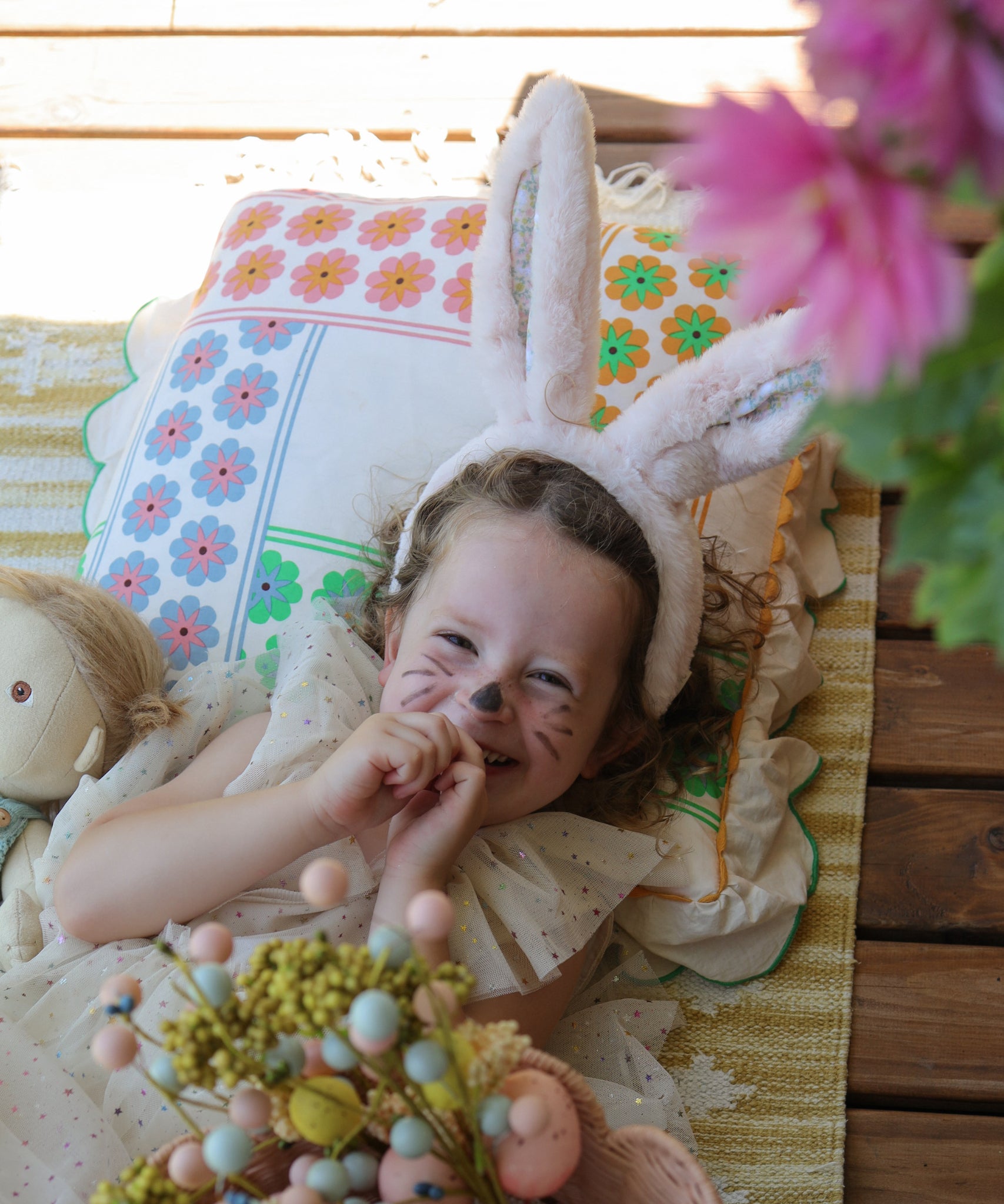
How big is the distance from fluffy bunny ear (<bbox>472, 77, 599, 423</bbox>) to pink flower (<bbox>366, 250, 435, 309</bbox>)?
1.00 feet

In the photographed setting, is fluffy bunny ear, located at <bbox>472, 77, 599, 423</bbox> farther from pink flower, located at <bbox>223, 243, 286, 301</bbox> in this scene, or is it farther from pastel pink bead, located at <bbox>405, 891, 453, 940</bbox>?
pastel pink bead, located at <bbox>405, 891, 453, 940</bbox>

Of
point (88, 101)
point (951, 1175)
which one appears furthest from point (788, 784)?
point (88, 101)

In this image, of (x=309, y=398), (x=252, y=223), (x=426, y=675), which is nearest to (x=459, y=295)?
(x=309, y=398)

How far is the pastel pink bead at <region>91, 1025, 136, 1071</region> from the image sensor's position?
42cm

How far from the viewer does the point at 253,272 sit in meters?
1.33

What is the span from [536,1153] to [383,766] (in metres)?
0.38

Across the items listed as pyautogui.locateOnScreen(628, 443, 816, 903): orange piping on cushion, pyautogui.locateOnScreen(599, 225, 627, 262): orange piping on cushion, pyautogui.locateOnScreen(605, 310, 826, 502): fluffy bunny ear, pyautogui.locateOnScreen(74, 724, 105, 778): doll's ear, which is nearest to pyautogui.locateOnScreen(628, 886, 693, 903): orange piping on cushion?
pyautogui.locateOnScreen(628, 443, 816, 903): orange piping on cushion

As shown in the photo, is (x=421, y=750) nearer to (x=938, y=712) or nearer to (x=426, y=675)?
(x=426, y=675)

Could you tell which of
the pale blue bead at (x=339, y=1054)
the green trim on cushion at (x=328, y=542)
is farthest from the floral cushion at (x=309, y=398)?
the pale blue bead at (x=339, y=1054)

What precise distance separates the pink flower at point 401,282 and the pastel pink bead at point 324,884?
966 millimetres

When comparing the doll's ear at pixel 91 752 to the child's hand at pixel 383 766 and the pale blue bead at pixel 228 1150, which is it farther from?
the pale blue bead at pixel 228 1150

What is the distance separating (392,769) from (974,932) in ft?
2.16

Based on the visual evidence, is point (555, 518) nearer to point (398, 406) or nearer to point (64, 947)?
point (398, 406)

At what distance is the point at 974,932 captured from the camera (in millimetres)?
1076
